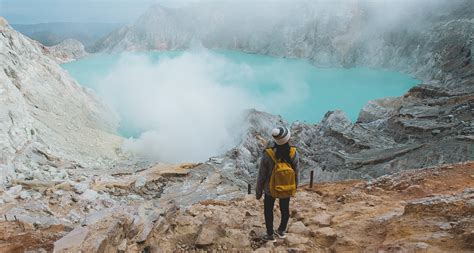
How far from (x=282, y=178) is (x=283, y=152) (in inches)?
12.0

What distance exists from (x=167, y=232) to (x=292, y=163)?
82.6 inches

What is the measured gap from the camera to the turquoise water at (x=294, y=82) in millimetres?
39191

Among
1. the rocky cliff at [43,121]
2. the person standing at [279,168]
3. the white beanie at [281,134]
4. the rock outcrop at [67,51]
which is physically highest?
the rock outcrop at [67,51]

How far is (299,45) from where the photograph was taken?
65000mm

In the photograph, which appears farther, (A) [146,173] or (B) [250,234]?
(A) [146,173]

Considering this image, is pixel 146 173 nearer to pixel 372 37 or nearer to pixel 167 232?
pixel 167 232

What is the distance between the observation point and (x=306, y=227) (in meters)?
5.22

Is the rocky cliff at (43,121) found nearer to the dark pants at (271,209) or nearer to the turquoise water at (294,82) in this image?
the turquoise water at (294,82)

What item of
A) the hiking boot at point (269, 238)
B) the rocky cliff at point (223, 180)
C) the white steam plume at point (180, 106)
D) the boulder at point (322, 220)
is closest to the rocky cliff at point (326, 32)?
the rocky cliff at point (223, 180)

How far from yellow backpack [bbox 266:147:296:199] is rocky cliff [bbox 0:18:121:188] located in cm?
1037

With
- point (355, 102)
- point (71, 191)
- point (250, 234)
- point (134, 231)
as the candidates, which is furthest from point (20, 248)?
point (355, 102)

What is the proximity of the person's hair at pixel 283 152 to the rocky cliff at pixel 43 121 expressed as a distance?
34.4 feet

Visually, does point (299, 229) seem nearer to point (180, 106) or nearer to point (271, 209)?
point (271, 209)

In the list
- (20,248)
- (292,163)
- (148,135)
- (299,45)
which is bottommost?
(148,135)
